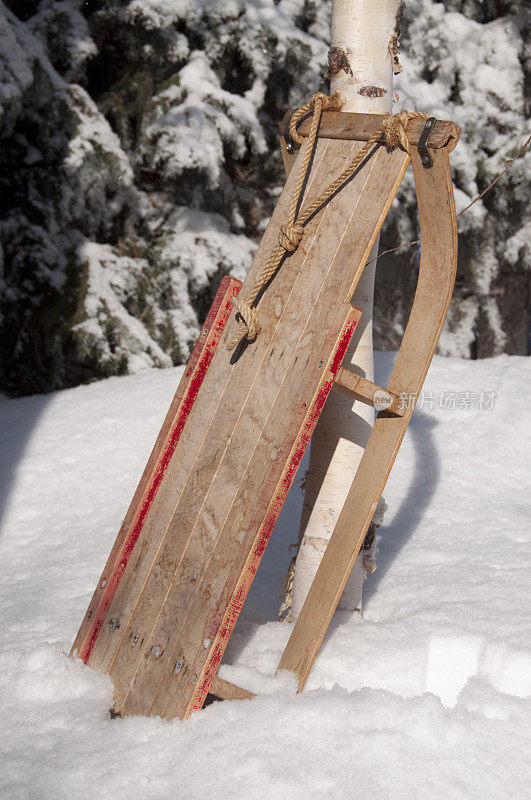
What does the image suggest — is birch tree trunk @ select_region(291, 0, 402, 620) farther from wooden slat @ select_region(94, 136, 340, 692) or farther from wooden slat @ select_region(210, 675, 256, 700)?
wooden slat @ select_region(210, 675, 256, 700)

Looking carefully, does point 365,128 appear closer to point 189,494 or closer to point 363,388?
point 363,388

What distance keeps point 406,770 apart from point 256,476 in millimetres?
791

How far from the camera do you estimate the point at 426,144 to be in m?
1.87

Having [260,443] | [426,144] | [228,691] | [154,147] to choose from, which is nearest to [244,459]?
[260,443]

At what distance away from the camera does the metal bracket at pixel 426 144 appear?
1865 millimetres

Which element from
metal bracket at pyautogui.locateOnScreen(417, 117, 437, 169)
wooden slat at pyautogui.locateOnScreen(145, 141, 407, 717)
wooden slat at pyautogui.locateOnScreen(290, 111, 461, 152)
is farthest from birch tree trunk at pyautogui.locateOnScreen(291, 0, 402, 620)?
metal bracket at pyautogui.locateOnScreen(417, 117, 437, 169)

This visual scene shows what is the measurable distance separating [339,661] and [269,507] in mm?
564

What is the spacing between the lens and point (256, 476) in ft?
6.44

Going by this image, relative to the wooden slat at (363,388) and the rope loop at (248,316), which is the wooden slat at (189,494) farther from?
the wooden slat at (363,388)

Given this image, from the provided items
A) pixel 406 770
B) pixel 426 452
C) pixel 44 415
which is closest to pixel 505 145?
pixel 426 452

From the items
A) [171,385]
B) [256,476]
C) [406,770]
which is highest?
[256,476]

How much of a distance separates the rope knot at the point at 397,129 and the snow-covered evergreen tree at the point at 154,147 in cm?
324

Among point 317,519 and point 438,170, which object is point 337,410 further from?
point 438,170

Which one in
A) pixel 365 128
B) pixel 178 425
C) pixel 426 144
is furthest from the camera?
pixel 178 425
